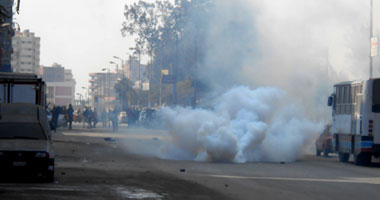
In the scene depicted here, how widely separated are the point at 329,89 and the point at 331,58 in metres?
2.20

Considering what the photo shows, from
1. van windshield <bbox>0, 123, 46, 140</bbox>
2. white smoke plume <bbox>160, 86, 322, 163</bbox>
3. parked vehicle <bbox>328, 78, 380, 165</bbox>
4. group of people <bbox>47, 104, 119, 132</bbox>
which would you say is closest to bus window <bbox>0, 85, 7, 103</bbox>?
van windshield <bbox>0, 123, 46, 140</bbox>

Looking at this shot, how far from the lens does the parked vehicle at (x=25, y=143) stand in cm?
1677

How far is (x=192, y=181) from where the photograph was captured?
59.6ft

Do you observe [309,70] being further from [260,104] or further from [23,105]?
[23,105]

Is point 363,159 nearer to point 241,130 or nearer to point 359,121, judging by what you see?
point 359,121

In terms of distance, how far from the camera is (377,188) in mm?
17109

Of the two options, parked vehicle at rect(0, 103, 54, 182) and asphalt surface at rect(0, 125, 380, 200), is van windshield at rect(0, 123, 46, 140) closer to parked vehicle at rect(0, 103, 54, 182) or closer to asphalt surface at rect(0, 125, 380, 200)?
parked vehicle at rect(0, 103, 54, 182)

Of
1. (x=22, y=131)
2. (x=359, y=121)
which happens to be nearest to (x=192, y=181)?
(x=22, y=131)

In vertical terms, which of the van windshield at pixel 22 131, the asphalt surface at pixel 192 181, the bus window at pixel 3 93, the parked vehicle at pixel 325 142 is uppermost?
the bus window at pixel 3 93

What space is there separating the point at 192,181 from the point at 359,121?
10.0 metres

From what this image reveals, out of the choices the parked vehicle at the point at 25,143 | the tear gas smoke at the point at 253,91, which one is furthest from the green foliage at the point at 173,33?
the parked vehicle at the point at 25,143

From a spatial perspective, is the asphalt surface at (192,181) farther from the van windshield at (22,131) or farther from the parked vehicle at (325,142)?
the parked vehicle at (325,142)

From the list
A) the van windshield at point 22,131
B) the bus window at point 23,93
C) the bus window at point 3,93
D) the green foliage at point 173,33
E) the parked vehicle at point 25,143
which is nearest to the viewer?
the parked vehicle at point 25,143

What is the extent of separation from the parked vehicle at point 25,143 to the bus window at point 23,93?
444 centimetres
